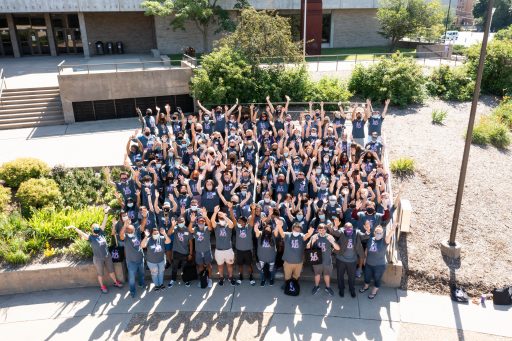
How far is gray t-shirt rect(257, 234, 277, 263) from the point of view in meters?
8.87

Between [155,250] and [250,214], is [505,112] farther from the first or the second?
[155,250]

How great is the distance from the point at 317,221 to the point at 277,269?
55.7 inches

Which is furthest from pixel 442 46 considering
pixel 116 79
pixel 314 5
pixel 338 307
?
pixel 338 307

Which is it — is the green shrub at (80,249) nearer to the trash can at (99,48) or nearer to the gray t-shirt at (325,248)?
the gray t-shirt at (325,248)

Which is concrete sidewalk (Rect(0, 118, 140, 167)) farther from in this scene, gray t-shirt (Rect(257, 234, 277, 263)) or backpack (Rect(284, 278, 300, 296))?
backpack (Rect(284, 278, 300, 296))

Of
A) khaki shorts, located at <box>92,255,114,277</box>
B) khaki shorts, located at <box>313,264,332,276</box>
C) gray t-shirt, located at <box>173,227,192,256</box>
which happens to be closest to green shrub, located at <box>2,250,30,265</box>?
khaki shorts, located at <box>92,255,114,277</box>

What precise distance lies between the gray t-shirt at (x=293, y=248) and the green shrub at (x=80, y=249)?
434 centimetres

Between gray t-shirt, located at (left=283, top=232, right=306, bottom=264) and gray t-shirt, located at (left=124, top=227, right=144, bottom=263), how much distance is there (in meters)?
2.96

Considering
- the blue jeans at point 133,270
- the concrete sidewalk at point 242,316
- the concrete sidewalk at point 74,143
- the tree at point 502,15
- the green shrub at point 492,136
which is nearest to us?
the concrete sidewalk at point 242,316

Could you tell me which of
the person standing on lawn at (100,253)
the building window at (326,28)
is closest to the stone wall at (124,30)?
the building window at (326,28)

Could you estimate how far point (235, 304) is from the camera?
8.78 meters

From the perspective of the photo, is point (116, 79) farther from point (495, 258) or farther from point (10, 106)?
point (495, 258)

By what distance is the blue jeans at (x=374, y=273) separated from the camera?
8680mm

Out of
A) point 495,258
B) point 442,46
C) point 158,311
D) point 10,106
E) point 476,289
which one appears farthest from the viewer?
point 442,46
